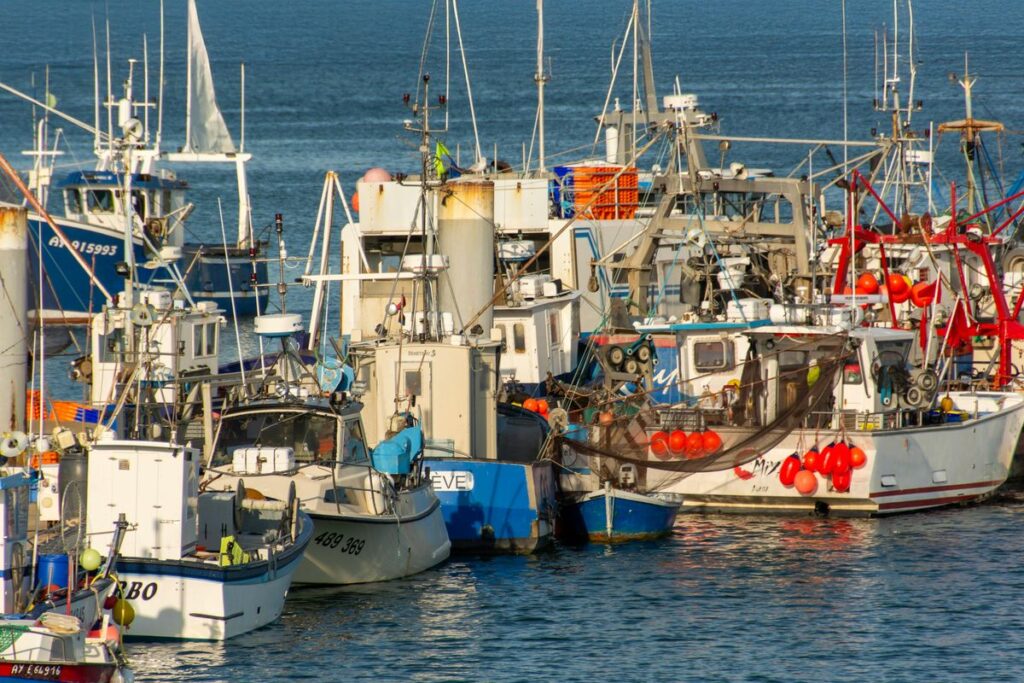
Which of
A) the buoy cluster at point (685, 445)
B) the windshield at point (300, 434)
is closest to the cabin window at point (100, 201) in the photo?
the buoy cluster at point (685, 445)

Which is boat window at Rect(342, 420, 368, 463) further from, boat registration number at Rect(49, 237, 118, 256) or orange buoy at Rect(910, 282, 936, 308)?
boat registration number at Rect(49, 237, 118, 256)

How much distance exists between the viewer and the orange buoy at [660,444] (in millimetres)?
28458

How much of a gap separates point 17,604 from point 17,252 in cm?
861

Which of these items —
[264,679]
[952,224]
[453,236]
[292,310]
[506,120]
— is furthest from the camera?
[506,120]

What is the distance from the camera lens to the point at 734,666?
21484 mm

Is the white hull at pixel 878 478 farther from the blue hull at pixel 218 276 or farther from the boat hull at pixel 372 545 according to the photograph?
the blue hull at pixel 218 276

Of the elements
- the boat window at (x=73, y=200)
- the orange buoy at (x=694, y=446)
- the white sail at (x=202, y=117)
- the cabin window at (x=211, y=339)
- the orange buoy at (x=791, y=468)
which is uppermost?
the white sail at (x=202, y=117)

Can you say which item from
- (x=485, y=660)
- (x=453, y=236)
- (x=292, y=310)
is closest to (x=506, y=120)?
(x=292, y=310)

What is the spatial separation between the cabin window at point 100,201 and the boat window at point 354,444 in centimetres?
3147

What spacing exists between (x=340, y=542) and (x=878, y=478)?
8961 mm

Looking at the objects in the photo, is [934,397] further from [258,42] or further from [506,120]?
[258,42]

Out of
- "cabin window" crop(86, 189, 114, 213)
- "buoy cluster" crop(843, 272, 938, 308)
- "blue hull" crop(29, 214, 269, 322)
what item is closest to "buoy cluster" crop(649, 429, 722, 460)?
"buoy cluster" crop(843, 272, 938, 308)

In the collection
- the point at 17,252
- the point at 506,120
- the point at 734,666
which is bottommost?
the point at 734,666

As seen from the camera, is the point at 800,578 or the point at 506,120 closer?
the point at 800,578
